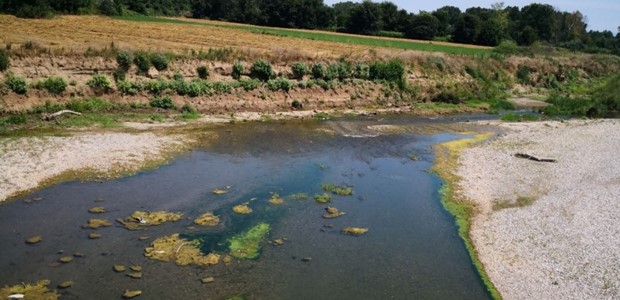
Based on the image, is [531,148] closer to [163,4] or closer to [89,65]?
[89,65]

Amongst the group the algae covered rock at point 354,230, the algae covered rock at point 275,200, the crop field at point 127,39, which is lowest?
the algae covered rock at point 354,230

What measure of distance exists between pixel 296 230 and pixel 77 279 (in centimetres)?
791

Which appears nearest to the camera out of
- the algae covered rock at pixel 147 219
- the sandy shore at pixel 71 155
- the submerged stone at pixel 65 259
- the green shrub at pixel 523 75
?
the submerged stone at pixel 65 259

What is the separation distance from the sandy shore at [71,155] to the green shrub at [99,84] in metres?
7.55

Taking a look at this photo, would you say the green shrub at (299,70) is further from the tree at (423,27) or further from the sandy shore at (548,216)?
the tree at (423,27)

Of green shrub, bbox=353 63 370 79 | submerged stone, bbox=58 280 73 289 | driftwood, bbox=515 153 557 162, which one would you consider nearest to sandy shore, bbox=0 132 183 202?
submerged stone, bbox=58 280 73 289

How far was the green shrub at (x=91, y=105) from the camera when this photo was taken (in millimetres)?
35000

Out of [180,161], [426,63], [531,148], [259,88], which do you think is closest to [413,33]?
[426,63]

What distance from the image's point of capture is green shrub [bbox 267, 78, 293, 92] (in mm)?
44594

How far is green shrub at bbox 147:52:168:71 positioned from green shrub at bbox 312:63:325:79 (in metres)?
13.8

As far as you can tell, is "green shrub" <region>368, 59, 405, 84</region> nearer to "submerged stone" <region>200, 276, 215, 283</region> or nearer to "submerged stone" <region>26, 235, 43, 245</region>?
"submerged stone" <region>200, 276, 215, 283</region>

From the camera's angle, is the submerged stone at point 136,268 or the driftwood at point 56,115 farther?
the driftwood at point 56,115

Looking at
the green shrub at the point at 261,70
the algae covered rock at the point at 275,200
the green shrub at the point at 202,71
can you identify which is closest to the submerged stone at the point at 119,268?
the algae covered rock at the point at 275,200

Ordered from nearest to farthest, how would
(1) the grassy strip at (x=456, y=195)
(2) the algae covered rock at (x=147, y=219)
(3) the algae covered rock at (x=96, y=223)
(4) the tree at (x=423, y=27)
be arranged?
(1) the grassy strip at (x=456, y=195) < (3) the algae covered rock at (x=96, y=223) < (2) the algae covered rock at (x=147, y=219) < (4) the tree at (x=423, y=27)
